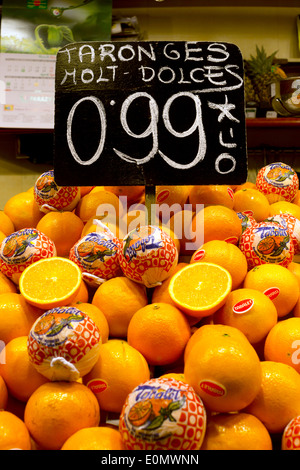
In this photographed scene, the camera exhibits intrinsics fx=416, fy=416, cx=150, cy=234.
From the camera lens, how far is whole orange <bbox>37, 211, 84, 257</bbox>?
1.24 m

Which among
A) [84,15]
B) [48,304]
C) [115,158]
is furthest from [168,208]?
[84,15]

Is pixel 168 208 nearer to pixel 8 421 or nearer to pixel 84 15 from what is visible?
pixel 8 421

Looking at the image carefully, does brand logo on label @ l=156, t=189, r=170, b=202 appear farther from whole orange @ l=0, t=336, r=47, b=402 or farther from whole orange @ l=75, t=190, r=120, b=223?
whole orange @ l=0, t=336, r=47, b=402

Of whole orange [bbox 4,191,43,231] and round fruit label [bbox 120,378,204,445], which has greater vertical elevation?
whole orange [bbox 4,191,43,231]

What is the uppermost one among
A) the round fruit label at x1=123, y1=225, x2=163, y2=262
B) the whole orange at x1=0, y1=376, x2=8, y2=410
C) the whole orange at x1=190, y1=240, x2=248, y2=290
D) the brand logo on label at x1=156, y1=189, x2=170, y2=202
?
the brand logo on label at x1=156, y1=189, x2=170, y2=202

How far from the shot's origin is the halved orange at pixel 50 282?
0.95 meters

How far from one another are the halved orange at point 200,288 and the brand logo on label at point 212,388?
0.20 m

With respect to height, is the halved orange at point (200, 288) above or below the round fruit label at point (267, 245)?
below

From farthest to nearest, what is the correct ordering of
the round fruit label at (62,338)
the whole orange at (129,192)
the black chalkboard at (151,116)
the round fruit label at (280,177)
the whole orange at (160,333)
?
the round fruit label at (280,177) < the whole orange at (129,192) < the black chalkboard at (151,116) < the whole orange at (160,333) < the round fruit label at (62,338)

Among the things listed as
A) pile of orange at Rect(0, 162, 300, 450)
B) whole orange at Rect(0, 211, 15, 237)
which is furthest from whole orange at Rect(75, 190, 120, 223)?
whole orange at Rect(0, 211, 15, 237)

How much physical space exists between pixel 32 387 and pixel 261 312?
521mm

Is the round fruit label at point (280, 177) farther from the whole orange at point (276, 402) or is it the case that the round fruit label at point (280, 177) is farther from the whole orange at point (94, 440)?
the whole orange at point (94, 440)

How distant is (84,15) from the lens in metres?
2.96

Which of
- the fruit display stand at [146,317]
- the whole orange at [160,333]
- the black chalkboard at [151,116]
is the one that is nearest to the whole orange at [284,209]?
the fruit display stand at [146,317]
